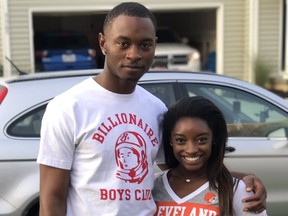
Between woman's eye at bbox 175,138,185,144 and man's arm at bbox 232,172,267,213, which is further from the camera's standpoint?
woman's eye at bbox 175,138,185,144

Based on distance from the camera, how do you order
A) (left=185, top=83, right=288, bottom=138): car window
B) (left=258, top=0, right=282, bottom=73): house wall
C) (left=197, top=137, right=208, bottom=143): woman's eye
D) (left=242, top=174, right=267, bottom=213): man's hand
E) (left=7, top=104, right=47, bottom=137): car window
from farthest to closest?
(left=258, top=0, right=282, bottom=73): house wall, (left=185, top=83, right=288, bottom=138): car window, (left=7, top=104, right=47, bottom=137): car window, (left=197, top=137, right=208, bottom=143): woman's eye, (left=242, top=174, right=267, bottom=213): man's hand

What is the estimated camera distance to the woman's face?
2.03 m

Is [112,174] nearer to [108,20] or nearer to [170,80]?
[108,20]

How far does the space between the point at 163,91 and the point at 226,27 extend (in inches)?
424

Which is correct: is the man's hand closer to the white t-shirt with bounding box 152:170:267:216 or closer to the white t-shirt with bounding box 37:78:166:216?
the white t-shirt with bounding box 152:170:267:216

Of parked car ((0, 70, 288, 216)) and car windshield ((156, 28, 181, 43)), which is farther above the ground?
car windshield ((156, 28, 181, 43))

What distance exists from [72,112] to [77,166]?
187 mm

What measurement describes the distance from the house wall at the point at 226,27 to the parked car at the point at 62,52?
122 centimetres

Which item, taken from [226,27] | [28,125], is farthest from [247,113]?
[226,27]

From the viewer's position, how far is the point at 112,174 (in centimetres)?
→ 180

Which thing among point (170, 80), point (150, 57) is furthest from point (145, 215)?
point (170, 80)

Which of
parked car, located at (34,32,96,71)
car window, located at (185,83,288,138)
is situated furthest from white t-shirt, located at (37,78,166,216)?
parked car, located at (34,32,96,71)

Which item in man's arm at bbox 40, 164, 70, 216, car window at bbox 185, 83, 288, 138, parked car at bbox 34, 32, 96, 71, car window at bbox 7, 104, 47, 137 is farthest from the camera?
parked car at bbox 34, 32, 96, 71

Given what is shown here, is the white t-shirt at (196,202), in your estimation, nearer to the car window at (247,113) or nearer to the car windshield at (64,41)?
the car window at (247,113)
